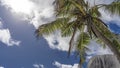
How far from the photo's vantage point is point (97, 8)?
66.6 feet

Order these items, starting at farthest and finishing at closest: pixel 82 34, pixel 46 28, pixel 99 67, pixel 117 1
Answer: pixel 99 67 → pixel 82 34 → pixel 46 28 → pixel 117 1

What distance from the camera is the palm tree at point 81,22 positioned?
19453 millimetres

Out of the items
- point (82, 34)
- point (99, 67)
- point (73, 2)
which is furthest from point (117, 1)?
point (99, 67)

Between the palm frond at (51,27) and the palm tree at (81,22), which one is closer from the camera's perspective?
the palm tree at (81,22)

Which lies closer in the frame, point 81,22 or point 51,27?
point 81,22

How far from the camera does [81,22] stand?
19.8 metres

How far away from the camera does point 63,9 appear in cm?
2039

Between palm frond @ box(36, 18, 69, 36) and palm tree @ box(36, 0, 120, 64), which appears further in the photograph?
palm frond @ box(36, 18, 69, 36)

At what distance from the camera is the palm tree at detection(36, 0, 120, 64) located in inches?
766

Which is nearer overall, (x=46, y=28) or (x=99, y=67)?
(x=46, y=28)

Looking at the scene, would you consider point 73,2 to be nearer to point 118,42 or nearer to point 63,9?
point 63,9

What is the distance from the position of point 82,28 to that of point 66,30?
44.1 inches

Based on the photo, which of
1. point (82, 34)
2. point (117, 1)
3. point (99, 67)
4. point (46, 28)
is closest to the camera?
point (117, 1)

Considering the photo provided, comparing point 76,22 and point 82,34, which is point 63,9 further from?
point 82,34
